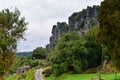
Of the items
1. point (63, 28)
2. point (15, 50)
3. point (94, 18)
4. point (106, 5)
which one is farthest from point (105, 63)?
point (63, 28)

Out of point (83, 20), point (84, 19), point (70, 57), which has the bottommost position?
point (70, 57)

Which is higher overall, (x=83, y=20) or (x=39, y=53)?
(x=83, y=20)

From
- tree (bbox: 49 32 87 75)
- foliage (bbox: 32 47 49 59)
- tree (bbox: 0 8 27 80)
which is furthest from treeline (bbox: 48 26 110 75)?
foliage (bbox: 32 47 49 59)

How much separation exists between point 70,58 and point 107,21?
2203 inches

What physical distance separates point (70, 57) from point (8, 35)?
4299cm

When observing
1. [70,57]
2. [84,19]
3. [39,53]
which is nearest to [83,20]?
[84,19]

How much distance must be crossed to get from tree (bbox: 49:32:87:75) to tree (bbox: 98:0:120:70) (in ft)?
172

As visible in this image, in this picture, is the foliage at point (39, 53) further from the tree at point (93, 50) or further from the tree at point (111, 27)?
the tree at point (111, 27)

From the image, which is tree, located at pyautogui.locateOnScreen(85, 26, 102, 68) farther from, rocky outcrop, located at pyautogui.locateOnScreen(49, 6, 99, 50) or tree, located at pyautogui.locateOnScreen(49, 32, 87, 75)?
rocky outcrop, located at pyautogui.locateOnScreen(49, 6, 99, 50)

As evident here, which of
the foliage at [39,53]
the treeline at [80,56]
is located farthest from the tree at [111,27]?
the foliage at [39,53]

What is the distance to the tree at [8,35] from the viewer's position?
46.1 m

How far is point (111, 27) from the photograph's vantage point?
112 feet

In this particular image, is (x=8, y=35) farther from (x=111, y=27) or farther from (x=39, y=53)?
(x=39, y=53)

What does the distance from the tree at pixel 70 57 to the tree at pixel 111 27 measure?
172 ft
